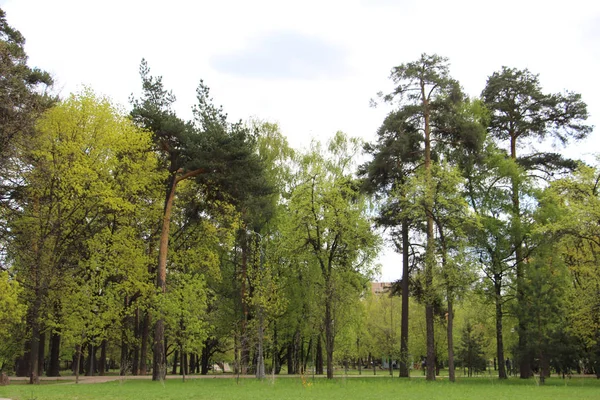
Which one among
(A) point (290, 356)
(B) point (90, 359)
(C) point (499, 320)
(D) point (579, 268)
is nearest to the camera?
(D) point (579, 268)

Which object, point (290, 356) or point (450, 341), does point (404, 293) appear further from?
point (290, 356)

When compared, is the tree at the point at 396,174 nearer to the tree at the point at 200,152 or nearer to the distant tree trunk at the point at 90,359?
the tree at the point at 200,152

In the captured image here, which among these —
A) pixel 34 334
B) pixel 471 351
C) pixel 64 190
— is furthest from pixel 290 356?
pixel 64 190

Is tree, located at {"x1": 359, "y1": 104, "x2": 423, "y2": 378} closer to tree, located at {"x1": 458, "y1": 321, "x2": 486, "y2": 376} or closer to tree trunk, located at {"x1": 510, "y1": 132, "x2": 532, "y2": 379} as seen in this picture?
tree trunk, located at {"x1": 510, "y1": 132, "x2": 532, "y2": 379}

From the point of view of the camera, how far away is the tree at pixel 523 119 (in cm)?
3092

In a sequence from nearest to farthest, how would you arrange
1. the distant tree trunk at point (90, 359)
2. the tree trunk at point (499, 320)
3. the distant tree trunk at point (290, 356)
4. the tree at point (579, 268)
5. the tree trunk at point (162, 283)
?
the tree at point (579, 268)
the tree trunk at point (162, 283)
the tree trunk at point (499, 320)
the distant tree trunk at point (90, 359)
the distant tree trunk at point (290, 356)

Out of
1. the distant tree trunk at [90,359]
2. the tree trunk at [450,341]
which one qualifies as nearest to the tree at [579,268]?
the tree trunk at [450,341]

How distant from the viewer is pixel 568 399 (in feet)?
52.0

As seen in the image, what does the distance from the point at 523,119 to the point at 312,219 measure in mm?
15328

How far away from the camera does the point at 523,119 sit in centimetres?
3253

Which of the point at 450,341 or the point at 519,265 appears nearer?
the point at 450,341

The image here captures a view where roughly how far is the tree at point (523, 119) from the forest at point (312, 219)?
0.33ft

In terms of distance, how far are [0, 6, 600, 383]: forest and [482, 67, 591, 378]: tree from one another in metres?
0.10

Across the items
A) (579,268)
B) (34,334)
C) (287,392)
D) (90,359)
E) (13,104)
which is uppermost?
(13,104)
